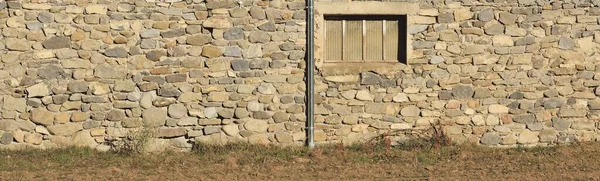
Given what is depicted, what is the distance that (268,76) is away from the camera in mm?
8039

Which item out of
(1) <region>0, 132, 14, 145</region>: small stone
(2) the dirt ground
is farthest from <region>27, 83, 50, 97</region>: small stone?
(2) the dirt ground

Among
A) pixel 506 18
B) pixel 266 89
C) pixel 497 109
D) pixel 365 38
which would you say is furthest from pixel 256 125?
pixel 506 18

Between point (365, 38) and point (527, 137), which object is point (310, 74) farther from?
point (527, 137)

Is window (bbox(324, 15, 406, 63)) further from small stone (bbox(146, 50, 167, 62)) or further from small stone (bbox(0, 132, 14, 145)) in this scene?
small stone (bbox(0, 132, 14, 145))

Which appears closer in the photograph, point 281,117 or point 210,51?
point 210,51

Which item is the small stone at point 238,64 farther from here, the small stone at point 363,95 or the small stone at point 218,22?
the small stone at point 363,95

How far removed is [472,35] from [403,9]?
94 cm

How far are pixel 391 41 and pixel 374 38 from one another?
225 millimetres

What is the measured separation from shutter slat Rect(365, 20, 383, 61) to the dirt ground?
120 centimetres

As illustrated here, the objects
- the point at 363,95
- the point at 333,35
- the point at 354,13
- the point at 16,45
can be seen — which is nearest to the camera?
the point at 16,45

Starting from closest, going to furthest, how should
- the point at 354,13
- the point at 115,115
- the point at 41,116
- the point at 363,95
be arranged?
the point at 41,116 < the point at 115,115 < the point at 354,13 < the point at 363,95

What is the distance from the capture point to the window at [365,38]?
8.27 m

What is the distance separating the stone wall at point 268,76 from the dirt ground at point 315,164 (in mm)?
275

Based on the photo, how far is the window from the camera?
8.27 meters
